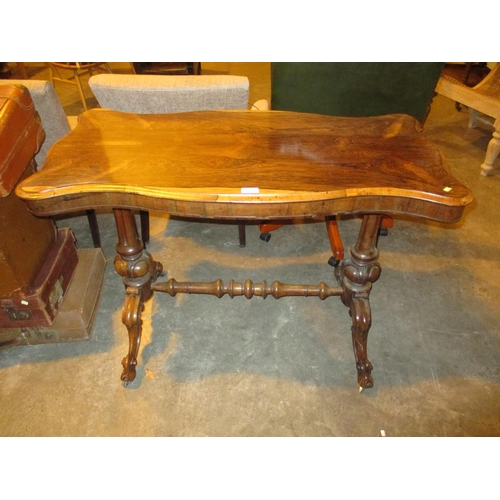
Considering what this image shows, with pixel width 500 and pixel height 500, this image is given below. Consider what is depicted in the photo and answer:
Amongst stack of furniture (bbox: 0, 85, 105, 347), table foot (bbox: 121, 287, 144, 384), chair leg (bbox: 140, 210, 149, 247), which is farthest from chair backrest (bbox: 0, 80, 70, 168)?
Answer: table foot (bbox: 121, 287, 144, 384)

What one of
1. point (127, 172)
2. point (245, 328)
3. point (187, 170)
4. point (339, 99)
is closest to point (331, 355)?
point (245, 328)

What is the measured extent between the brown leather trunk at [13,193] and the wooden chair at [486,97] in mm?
2825

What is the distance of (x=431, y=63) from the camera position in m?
1.92

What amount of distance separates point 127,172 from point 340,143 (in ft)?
2.41

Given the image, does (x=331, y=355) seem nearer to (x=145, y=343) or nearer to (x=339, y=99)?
(x=145, y=343)

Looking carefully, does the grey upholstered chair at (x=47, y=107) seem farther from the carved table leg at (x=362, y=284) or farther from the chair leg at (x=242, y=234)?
the carved table leg at (x=362, y=284)

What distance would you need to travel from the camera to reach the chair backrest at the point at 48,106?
173 cm

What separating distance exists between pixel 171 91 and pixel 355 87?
97cm

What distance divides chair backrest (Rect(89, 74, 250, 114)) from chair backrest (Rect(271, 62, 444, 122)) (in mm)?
394

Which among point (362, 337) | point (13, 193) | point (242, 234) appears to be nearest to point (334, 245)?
point (242, 234)

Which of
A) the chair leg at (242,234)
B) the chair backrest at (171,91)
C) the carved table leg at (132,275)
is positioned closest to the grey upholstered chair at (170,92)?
the chair backrest at (171,91)

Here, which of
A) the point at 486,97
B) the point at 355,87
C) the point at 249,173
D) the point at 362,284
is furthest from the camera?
the point at 486,97

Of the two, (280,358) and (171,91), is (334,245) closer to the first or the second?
(280,358)

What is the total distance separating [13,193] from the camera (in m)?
1.57
